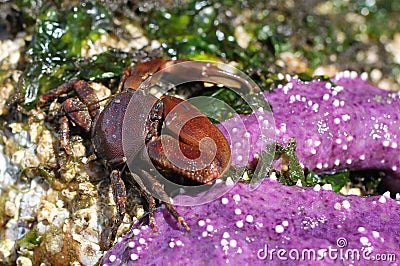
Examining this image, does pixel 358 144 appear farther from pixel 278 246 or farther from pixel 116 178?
pixel 116 178

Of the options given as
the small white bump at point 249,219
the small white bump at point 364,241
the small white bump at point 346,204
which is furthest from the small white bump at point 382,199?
the small white bump at point 249,219

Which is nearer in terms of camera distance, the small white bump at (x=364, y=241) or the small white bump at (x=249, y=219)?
the small white bump at (x=364, y=241)

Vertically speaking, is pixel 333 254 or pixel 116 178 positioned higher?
pixel 116 178

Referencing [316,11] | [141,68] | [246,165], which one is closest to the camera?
[246,165]

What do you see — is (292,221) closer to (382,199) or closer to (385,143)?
(382,199)

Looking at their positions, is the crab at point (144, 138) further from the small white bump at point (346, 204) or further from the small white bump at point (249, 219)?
the small white bump at point (346, 204)

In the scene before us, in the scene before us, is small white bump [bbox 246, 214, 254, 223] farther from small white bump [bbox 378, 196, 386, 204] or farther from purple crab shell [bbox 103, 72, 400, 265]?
small white bump [bbox 378, 196, 386, 204]

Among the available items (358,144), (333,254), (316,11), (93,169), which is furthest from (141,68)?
(316,11)
